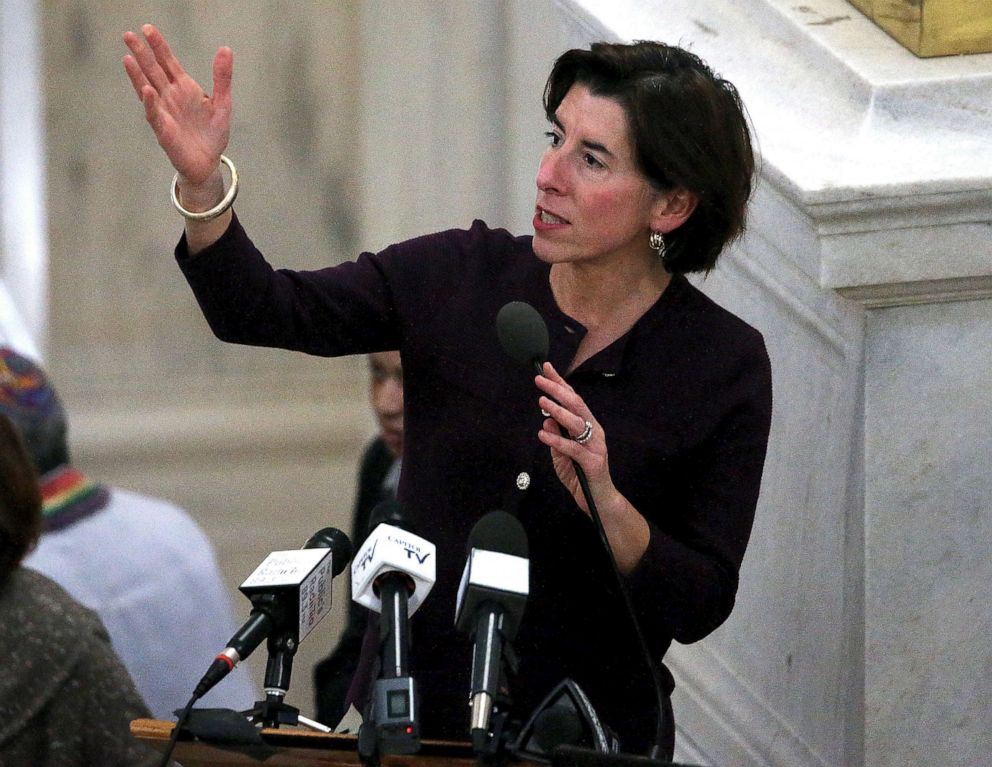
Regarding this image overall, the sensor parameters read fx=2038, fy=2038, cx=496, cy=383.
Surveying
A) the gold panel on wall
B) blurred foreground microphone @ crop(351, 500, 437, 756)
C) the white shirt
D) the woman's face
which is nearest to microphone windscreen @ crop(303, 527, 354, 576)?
blurred foreground microphone @ crop(351, 500, 437, 756)

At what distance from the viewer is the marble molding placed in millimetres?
3186

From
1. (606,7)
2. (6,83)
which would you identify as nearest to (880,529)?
(606,7)

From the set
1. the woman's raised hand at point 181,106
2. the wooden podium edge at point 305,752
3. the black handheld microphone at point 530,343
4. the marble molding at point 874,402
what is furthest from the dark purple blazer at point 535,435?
the marble molding at point 874,402

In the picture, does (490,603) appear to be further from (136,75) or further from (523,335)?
(136,75)

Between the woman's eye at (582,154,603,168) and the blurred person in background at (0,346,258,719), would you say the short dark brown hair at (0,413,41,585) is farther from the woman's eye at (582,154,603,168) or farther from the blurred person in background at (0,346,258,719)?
the woman's eye at (582,154,603,168)

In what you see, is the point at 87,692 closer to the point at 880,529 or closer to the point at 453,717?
the point at 453,717

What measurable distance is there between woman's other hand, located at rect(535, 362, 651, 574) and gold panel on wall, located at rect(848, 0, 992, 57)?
135 cm

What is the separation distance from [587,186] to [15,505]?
970mm

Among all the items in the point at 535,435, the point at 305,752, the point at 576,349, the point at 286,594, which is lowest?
the point at 305,752

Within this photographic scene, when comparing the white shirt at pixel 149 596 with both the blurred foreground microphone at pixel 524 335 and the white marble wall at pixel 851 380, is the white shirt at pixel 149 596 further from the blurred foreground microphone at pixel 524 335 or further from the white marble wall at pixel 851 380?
the blurred foreground microphone at pixel 524 335

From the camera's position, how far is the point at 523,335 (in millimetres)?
2250

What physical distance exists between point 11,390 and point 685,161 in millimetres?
1518

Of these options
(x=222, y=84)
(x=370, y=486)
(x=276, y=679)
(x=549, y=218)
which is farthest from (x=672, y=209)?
(x=370, y=486)

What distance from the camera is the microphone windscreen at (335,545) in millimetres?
2277
